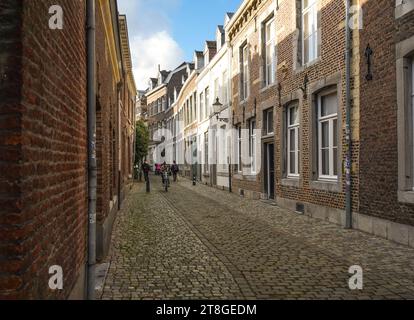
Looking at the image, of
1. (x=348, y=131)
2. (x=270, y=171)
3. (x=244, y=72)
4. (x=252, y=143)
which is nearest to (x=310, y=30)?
(x=348, y=131)

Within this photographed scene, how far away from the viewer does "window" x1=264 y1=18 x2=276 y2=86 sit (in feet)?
52.8

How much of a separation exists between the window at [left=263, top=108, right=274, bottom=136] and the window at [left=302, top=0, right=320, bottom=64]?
11.7 feet

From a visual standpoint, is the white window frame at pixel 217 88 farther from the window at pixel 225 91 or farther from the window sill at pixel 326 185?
the window sill at pixel 326 185

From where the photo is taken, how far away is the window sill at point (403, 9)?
779 cm

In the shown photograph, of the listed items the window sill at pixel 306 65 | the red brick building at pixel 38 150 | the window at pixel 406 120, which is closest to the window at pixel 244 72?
the window sill at pixel 306 65

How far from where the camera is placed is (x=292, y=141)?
46.7ft

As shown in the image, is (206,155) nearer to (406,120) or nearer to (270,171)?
(270,171)

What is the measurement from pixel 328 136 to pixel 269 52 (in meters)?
6.14

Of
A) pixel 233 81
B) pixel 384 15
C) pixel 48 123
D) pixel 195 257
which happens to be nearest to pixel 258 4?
pixel 233 81

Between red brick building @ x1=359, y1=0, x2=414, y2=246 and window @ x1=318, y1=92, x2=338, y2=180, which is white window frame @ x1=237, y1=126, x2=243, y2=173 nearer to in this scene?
window @ x1=318, y1=92, x2=338, y2=180

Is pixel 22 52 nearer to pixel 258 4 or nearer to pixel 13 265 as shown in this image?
pixel 13 265

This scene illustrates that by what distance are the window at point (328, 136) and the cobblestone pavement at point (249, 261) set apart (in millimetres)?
1426

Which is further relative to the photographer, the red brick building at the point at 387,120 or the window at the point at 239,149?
the window at the point at 239,149

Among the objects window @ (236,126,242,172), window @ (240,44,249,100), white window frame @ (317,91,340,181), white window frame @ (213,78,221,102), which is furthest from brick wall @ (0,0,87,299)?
white window frame @ (213,78,221,102)
